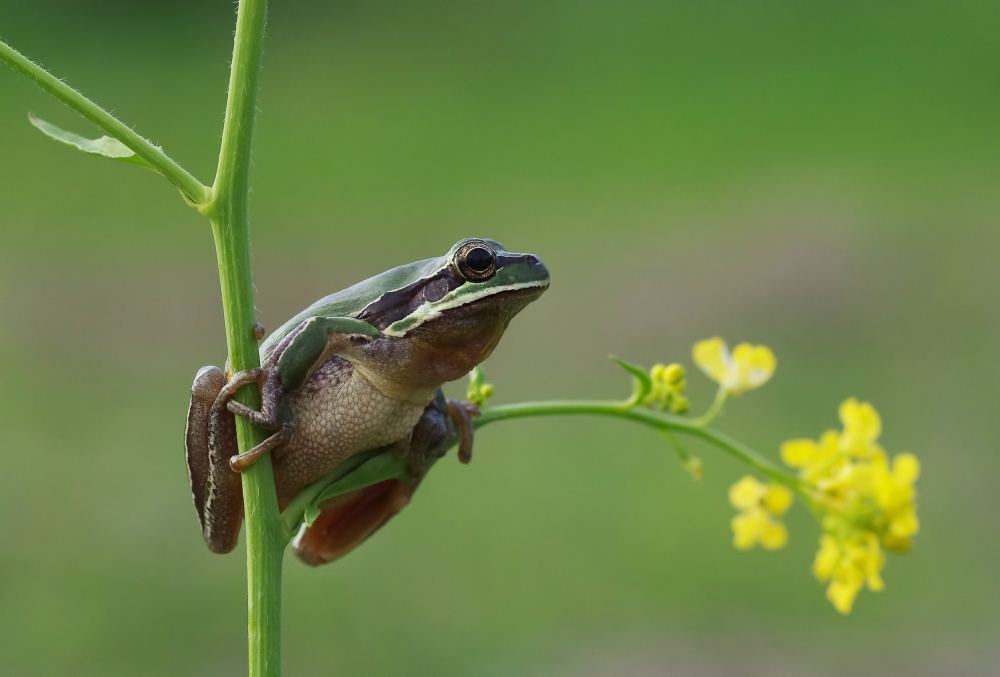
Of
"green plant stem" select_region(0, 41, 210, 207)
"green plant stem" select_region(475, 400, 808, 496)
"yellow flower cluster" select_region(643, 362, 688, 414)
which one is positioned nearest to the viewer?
"green plant stem" select_region(0, 41, 210, 207)

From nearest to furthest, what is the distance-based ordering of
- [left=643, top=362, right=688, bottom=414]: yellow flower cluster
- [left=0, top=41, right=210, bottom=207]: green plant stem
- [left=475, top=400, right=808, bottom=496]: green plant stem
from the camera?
[left=0, top=41, right=210, bottom=207]: green plant stem < [left=475, top=400, right=808, bottom=496]: green plant stem < [left=643, top=362, right=688, bottom=414]: yellow flower cluster

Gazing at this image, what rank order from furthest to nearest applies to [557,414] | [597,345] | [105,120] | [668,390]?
[597,345]
[668,390]
[557,414]
[105,120]

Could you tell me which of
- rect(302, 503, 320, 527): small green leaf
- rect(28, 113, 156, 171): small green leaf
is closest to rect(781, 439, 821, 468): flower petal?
rect(302, 503, 320, 527): small green leaf

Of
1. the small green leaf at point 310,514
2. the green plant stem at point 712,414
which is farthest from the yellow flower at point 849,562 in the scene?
the small green leaf at point 310,514

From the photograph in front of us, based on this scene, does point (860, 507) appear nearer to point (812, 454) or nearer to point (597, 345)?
point (812, 454)

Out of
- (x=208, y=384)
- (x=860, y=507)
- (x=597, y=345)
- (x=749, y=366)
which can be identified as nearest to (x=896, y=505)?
(x=860, y=507)

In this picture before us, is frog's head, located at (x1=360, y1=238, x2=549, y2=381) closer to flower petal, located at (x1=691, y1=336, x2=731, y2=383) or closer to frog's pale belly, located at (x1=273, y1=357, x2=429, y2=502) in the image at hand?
frog's pale belly, located at (x1=273, y1=357, x2=429, y2=502)
